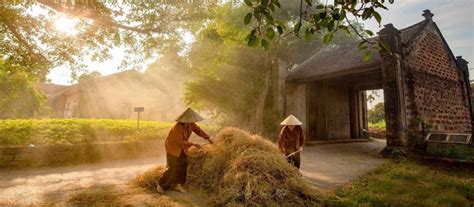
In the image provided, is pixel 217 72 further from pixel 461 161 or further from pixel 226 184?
pixel 461 161

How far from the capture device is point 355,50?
13055 mm

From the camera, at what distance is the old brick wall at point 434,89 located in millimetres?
9667

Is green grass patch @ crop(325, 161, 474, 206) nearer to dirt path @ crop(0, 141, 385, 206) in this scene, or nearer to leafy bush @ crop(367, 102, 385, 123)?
dirt path @ crop(0, 141, 385, 206)

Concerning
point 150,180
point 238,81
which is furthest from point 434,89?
point 150,180

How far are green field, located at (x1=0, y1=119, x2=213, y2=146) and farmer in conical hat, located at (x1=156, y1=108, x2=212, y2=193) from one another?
5.44 m

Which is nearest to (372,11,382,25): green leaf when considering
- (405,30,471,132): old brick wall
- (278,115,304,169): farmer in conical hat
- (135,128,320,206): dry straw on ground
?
(135,128,320,206): dry straw on ground

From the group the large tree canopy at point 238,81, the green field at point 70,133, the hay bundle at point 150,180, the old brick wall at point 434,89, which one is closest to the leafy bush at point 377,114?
the old brick wall at point 434,89

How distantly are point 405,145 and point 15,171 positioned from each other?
12.5 m

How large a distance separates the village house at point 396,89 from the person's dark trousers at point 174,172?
7531 millimetres

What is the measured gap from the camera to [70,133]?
8922 millimetres

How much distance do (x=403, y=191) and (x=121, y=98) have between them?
21881mm

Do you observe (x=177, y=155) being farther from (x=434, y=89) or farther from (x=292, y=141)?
(x=434, y=89)

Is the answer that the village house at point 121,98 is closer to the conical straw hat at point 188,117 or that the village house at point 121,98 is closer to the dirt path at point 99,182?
the dirt path at point 99,182

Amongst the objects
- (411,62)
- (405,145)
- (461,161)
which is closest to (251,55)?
(411,62)
